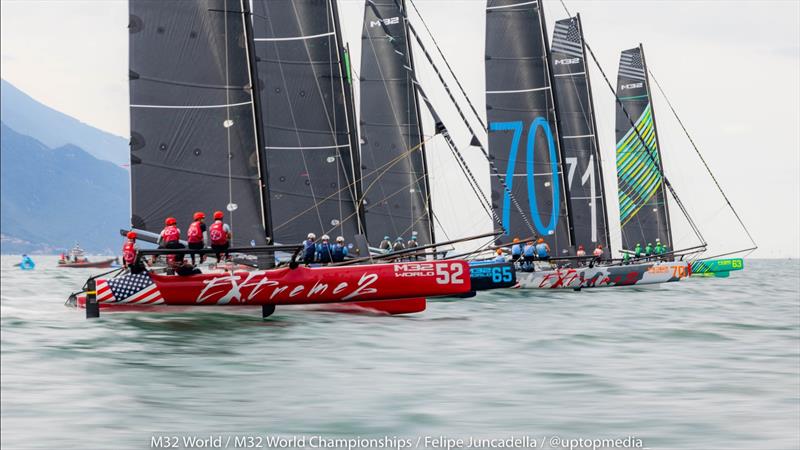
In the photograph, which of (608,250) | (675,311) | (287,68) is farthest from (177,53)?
(608,250)

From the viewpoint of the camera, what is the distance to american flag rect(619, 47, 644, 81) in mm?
52781

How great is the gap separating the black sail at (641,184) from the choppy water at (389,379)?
29582 mm

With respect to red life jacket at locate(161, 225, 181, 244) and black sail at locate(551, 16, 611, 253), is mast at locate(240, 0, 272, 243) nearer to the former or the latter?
red life jacket at locate(161, 225, 181, 244)

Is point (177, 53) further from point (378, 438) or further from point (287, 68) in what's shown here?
point (378, 438)

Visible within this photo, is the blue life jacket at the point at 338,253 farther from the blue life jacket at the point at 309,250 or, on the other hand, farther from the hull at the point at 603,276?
the hull at the point at 603,276

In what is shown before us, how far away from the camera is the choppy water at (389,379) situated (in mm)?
10266

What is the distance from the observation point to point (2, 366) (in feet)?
43.0

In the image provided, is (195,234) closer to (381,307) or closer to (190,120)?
(190,120)

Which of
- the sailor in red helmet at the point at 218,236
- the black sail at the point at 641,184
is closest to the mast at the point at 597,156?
the black sail at the point at 641,184

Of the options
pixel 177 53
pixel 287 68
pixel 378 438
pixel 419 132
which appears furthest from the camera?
pixel 419 132

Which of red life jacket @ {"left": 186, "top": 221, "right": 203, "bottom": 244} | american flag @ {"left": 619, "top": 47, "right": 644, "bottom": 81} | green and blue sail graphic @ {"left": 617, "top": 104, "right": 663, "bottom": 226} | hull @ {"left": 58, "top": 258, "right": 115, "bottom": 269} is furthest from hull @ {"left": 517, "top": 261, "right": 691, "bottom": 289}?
hull @ {"left": 58, "top": 258, "right": 115, "bottom": 269}

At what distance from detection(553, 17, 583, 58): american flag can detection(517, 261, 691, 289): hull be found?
1034cm

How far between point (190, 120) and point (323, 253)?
4.68 meters

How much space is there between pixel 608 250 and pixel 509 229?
6277 mm
